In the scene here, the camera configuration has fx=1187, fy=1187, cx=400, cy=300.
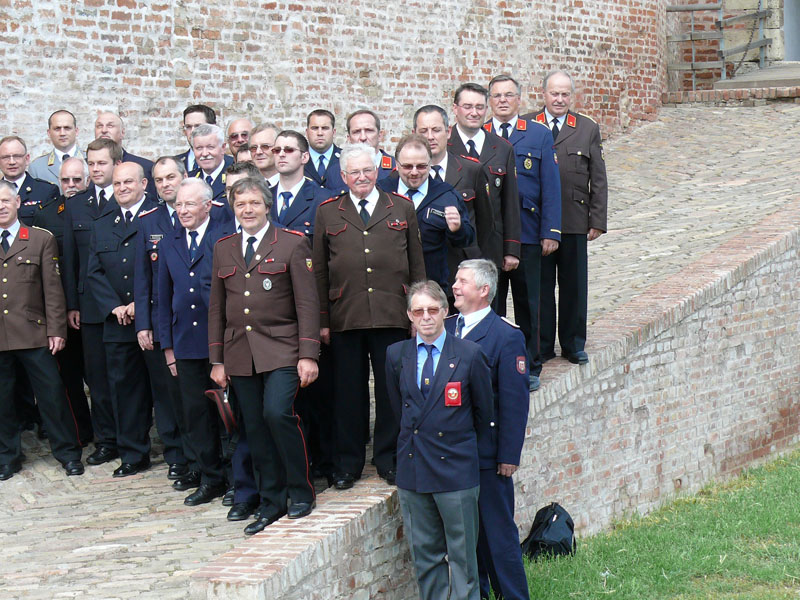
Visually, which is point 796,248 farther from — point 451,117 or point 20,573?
point 20,573

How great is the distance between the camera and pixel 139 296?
704 cm

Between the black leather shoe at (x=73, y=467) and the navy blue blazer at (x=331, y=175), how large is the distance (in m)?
2.33

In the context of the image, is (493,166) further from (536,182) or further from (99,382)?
(99,382)

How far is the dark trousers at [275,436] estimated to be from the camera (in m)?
6.08

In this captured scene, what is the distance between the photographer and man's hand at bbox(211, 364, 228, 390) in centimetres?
632

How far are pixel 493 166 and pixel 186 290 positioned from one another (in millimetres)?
1934

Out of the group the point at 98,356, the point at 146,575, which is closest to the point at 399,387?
the point at 146,575

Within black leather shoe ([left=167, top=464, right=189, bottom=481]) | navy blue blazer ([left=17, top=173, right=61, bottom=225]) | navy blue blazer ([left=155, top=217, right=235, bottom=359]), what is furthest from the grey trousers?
navy blue blazer ([left=17, top=173, right=61, bottom=225])

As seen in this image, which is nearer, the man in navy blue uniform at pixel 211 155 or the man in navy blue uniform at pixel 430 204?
the man in navy blue uniform at pixel 430 204

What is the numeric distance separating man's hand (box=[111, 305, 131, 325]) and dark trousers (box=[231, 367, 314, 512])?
142cm

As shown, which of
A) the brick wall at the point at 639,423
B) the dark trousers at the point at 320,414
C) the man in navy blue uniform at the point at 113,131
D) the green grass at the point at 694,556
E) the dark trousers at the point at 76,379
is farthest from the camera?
the man in navy blue uniform at the point at 113,131

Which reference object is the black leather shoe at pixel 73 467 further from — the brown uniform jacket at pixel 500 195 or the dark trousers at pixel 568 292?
the dark trousers at pixel 568 292

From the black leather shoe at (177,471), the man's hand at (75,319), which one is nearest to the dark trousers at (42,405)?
the man's hand at (75,319)

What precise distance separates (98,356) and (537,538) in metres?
3.04
